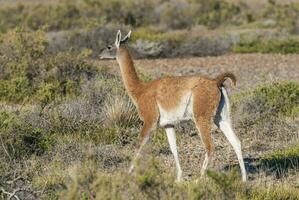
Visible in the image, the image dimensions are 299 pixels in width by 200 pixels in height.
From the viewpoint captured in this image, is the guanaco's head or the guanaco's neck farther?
the guanaco's head

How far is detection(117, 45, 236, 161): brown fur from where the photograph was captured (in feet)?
33.5

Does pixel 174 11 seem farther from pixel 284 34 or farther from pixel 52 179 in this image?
pixel 52 179

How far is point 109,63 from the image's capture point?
2297cm

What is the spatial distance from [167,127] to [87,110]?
163 inches

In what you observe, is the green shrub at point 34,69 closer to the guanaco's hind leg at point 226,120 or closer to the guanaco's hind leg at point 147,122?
the guanaco's hind leg at point 147,122

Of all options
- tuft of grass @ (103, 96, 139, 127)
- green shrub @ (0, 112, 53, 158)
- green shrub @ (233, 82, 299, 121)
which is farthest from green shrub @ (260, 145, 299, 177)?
green shrub @ (0, 112, 53, 158)

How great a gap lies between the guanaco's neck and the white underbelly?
756mm

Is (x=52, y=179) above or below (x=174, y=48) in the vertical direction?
above

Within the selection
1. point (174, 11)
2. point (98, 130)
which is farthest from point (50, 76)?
point (174, 11)

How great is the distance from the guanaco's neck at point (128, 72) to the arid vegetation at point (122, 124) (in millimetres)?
1037

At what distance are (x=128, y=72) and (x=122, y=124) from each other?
10.1 feet

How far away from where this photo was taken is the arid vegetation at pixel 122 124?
25.5 ft

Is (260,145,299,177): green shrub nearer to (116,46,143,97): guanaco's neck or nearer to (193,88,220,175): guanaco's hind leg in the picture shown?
(193,88,220,175): guanaco's hind leg

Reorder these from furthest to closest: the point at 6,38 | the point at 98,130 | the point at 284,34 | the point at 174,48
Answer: the point at 284,34 < the point at 174,48 < the point at 6,38 < the point at 98,130
